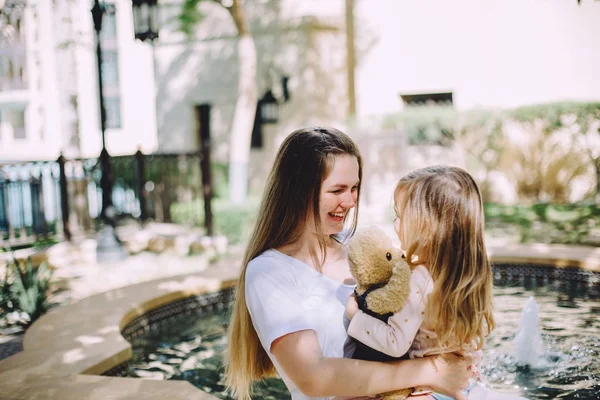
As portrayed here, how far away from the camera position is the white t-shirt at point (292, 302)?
1979mm

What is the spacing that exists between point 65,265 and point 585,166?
9.82 m

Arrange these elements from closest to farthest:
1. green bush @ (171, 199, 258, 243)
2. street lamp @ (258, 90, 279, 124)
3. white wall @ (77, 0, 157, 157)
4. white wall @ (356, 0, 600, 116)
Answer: green bush @ (171, 199, 258, 243), white wall @ (356, 0, 600, 116), street lamp @ (258, 90, 279, 124), white wall @ (77, 0, 157, 157)

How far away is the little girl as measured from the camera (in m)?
2.09

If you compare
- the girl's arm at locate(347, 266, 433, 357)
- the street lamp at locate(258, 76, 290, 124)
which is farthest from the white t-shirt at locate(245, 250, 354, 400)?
the street lamp at locate(258, 76, 290, 124)

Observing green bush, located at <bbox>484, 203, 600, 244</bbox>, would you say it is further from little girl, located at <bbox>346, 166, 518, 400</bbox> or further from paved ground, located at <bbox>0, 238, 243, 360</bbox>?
little girl, located at <bbox>346, 166, 518, 400</bbox>

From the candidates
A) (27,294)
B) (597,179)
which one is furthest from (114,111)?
(27,294)

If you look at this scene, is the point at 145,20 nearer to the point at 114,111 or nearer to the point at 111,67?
the point at 114,111

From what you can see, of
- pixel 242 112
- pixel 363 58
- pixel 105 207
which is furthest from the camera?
pixel 363 58

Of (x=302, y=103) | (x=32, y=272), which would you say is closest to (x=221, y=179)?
(x=302, y=103)

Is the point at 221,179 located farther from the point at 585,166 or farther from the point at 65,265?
the point at 585,166

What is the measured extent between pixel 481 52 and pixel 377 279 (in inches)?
534

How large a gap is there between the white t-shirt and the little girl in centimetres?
11

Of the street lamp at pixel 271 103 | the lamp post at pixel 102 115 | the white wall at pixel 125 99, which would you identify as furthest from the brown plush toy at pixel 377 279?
the white wall at pixel 125 99

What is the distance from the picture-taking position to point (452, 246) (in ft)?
7.15
